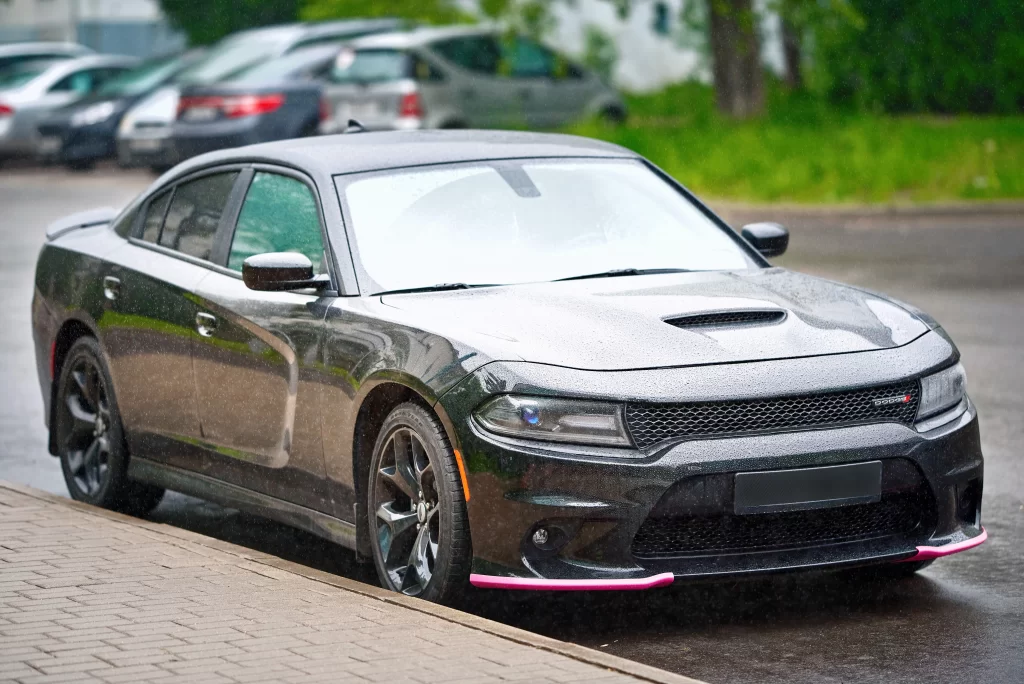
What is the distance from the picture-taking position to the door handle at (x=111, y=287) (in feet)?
25.9

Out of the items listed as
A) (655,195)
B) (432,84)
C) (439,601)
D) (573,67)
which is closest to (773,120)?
(573,67)

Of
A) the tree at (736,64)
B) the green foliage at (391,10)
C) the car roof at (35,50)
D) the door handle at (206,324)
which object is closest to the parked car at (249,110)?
the tree at (736,64)

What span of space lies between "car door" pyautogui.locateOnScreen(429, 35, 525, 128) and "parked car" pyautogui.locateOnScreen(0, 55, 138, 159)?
7727 millimetres

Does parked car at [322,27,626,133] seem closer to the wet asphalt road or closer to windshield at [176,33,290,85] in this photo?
windshield at [176,33,290,85]

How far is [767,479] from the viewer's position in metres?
5.70

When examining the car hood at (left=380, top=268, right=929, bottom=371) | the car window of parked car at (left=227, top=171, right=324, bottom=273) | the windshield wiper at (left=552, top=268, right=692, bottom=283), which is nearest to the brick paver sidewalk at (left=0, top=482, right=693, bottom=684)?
the car hood at (left=380, top=268, right=929, bottom=371)

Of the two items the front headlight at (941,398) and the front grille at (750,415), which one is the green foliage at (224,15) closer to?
the front headlight at (941,398)

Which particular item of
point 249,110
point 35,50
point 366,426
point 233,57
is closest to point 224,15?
point 35,50

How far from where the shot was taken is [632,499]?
5.66 metres

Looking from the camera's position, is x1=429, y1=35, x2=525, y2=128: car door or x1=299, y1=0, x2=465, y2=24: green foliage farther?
x1=299, y1=0, x2=465, y2=24: green foliage

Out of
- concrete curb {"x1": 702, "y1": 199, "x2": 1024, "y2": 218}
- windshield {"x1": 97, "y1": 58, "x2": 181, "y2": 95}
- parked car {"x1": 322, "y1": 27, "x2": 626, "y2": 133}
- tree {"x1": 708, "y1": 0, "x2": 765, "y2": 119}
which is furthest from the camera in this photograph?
windshield {"x1": 97, "y1": 58, "x2": 181, "y2": 95}

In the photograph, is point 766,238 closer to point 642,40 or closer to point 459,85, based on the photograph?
point 459,85

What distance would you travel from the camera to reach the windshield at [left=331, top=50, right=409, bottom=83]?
24.3 m

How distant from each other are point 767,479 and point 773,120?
2284 cm
